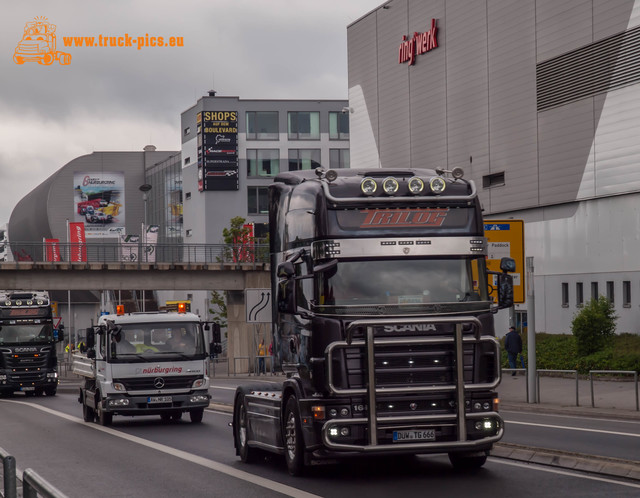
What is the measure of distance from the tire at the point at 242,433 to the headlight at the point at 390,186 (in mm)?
4376

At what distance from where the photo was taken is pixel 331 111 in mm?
110062

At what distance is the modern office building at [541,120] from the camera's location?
44.1 m

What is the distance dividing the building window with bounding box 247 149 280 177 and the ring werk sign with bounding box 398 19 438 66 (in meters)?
45.0

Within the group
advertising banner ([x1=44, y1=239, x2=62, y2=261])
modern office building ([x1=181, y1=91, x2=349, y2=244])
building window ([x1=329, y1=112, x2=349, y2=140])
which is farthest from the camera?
building window ([x1=329, y1=112, x2=349, y2=140])

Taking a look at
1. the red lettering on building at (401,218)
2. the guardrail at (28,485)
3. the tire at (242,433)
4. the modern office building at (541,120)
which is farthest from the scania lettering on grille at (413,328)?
the modern office building at (541,120)

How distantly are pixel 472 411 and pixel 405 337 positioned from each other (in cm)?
116

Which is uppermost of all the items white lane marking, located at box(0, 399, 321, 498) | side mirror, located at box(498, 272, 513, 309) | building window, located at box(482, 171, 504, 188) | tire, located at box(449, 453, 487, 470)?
building window, located at box(482, 171, 504, 188)

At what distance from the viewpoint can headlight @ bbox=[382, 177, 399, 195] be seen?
46.2 feet

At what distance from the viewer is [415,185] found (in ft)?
46.6

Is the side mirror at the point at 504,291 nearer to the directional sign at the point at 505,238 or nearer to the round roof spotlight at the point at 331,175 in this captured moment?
the round roof spotlight at the point at 331,175

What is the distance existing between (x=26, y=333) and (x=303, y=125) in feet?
220

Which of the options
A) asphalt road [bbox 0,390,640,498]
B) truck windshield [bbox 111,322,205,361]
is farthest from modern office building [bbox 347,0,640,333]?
asphalt road [bbox 0,390,640,498]

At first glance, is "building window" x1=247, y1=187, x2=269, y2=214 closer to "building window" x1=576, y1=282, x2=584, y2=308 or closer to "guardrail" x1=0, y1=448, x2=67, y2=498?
"building window" x1=576, y1=282, x2=584, y2=308

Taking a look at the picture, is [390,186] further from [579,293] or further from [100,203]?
[100,203]
